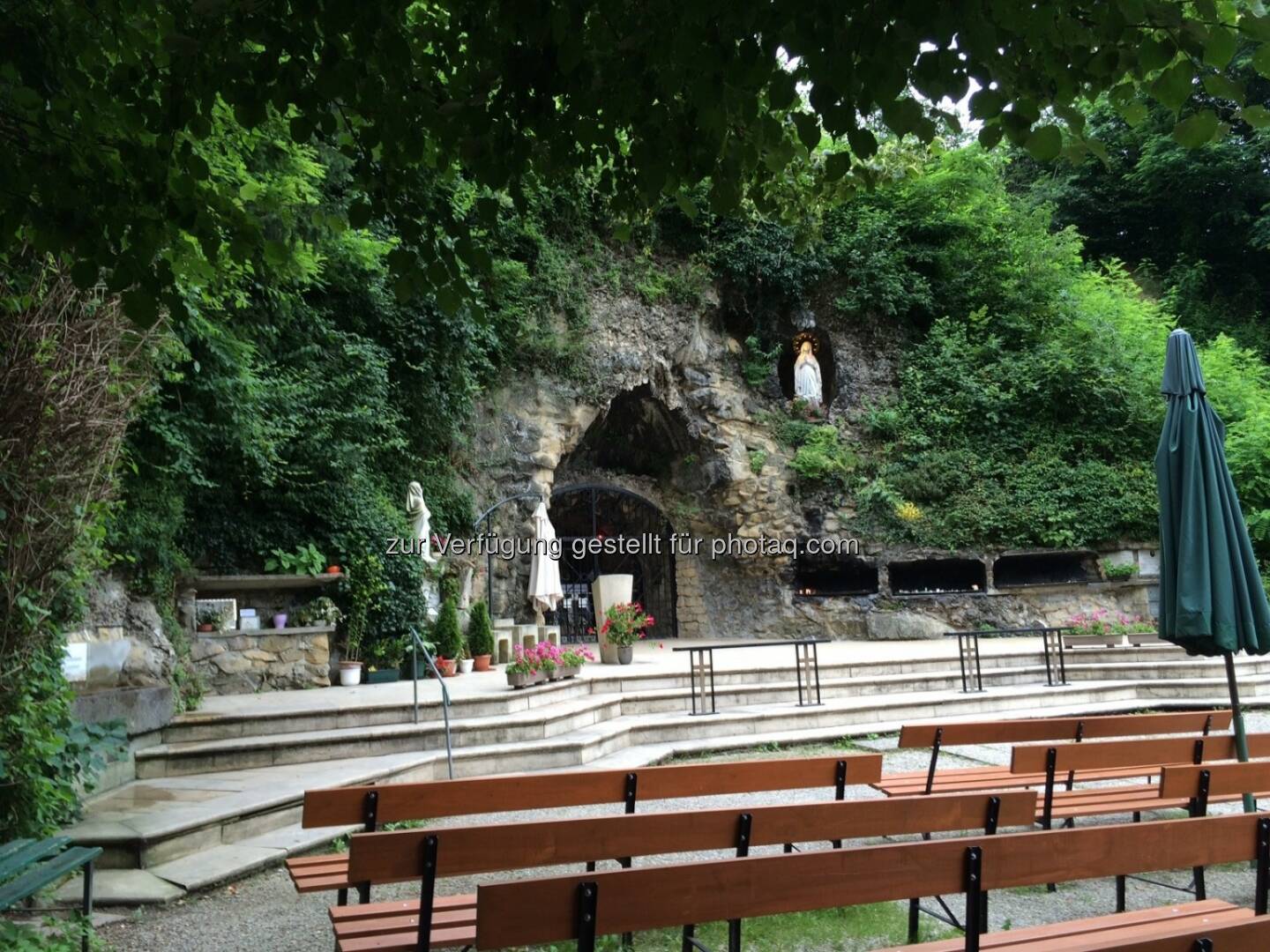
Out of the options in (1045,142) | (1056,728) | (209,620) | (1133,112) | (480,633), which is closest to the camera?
(1045,142)

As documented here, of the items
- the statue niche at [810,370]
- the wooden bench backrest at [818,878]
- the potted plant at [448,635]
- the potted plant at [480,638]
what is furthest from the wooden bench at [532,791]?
the statue niche at [810,370]

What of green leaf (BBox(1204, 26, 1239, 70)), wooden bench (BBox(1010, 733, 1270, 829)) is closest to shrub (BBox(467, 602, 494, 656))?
wooden bench (BBox(1010, 733, 1270, 829))

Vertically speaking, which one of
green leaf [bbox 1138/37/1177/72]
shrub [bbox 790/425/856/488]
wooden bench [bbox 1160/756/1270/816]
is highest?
shrub [bbox 790/425/856/488]

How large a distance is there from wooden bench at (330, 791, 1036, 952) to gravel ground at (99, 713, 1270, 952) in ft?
2.32

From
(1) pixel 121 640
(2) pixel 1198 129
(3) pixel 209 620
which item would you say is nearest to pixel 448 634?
(3) pixel 209 620

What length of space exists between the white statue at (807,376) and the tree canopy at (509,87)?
14.8 meters

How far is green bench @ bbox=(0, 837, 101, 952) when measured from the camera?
2.70 metres

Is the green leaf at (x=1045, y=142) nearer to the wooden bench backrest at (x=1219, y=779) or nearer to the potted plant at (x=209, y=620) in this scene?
the wooden bench backrest at (x=1219, y=779)

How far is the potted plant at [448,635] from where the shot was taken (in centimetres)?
1041

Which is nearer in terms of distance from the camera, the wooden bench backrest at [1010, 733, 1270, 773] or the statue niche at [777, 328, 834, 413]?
the wooden bench backrest at [1010, 733, 1270, 773]

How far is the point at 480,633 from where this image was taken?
11117 millimetres

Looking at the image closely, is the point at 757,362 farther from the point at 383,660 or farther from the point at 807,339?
the point at 383,660

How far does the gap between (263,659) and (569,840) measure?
23.6 feet

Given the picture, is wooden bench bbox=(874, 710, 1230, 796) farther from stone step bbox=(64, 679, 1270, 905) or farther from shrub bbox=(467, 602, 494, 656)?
shrub bbox=(467, 602, 494, 656)
